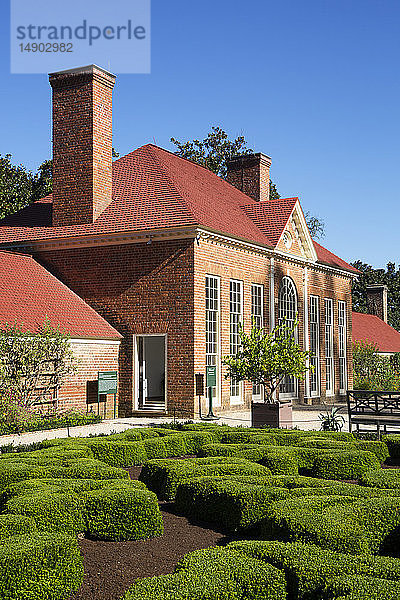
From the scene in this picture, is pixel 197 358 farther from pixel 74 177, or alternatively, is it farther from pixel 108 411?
pixel 74 177

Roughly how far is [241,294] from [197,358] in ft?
12.8

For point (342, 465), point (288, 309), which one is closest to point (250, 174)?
point (288, 309)

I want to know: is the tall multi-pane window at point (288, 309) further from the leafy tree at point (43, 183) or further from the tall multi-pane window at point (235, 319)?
the leafy tree at point (43, 183)

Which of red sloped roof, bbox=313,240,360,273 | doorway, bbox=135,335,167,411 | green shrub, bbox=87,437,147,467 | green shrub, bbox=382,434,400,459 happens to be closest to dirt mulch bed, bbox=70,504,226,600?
green shrub, bbox=87,437,147,467

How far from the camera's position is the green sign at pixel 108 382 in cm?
2023

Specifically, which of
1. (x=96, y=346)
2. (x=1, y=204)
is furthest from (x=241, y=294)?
(x=1, y=204)

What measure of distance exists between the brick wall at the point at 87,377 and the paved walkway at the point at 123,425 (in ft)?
2.82

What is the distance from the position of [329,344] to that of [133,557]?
85.0 feet

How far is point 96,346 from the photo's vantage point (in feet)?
68.2

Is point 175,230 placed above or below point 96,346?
above

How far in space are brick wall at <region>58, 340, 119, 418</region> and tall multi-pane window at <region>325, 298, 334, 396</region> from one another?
12863mm

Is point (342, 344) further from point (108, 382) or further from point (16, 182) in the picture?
point (16, 182)

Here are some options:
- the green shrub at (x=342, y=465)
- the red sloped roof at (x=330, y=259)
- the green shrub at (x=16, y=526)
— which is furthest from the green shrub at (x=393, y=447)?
the red sloped roof at (x=330, y=259)

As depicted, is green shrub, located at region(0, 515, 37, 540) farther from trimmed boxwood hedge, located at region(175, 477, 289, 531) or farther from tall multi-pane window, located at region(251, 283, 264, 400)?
tall multi-pane window, located at region(251, 283, 264, 400)
